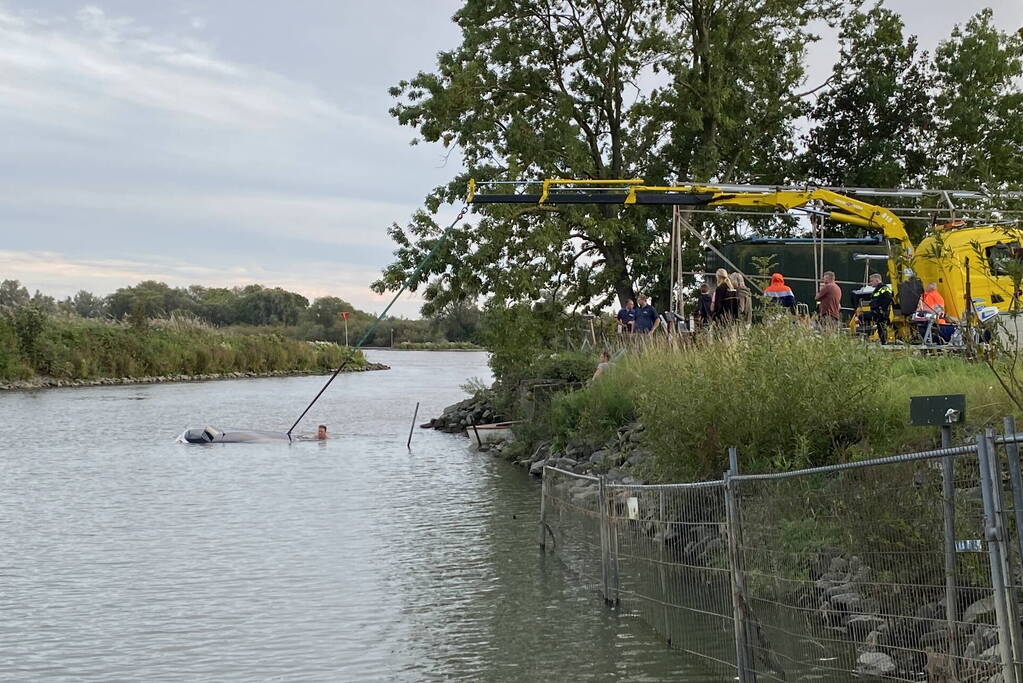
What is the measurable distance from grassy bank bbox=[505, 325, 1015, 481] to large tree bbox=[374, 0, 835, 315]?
749 inches

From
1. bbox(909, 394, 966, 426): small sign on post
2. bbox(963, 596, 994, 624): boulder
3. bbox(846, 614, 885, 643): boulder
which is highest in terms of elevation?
bbox(909, 394, 966, 426): small sign on post

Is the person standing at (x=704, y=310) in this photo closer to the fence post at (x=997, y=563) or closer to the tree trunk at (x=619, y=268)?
the tree trunk at (x=619, y=268)

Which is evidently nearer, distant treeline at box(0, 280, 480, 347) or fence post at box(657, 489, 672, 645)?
fence post at box(657, 489, 672, 645)

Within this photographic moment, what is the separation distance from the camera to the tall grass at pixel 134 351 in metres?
64.8

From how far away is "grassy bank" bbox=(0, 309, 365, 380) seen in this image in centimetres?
6438

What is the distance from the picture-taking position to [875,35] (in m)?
39.0

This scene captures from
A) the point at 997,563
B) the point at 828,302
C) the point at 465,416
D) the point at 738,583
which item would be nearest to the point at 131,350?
the point at 465,416

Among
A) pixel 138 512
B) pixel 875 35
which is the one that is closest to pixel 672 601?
pixel 138 512

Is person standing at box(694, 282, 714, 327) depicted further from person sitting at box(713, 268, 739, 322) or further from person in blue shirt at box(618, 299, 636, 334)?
person in blue shirt at box(618, 299, 636, 334)

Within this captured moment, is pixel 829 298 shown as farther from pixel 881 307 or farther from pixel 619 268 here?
pixel 619 268

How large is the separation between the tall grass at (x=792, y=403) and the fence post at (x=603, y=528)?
5.48ft

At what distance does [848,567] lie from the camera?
28.3 ft

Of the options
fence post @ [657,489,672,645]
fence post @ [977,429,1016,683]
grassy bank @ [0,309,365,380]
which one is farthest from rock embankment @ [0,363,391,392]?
fence post @ [977,429,1016,683]

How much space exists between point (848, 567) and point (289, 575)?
29.0ft
